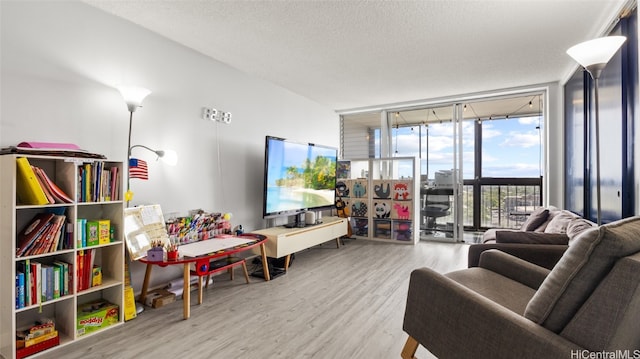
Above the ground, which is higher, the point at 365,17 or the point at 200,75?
the point at 365,17

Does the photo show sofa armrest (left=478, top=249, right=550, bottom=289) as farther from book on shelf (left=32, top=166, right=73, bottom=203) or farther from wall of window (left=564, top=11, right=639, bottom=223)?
book on shelf (left=32, top=166, right=73, bottom=203)

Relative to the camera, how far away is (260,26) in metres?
2.83

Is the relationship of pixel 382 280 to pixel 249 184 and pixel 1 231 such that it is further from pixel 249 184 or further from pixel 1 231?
pixel 1 231

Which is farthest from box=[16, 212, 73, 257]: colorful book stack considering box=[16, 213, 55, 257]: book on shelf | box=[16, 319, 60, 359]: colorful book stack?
box=[16, 319, 60, 359]: colorful book stack

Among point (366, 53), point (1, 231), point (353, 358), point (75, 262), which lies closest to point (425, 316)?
point (353, 358)

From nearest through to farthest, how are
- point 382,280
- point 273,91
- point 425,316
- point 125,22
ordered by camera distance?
point 425,316 → point 125,22 → point 382,280 → point 273,91

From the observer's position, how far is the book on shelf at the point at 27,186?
1890mm

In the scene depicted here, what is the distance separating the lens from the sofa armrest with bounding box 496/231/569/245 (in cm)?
246

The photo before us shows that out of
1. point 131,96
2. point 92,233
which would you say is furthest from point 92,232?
point 131,96

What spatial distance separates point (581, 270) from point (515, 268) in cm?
97

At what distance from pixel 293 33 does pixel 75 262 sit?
2511 millimetres

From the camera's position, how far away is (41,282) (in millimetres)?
1967

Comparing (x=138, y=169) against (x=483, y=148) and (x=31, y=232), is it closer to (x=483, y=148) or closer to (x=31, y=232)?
(x=31, y=232)

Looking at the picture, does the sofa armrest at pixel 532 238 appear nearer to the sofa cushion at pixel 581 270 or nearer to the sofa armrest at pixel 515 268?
the sofa armrest at pixel 515 268
